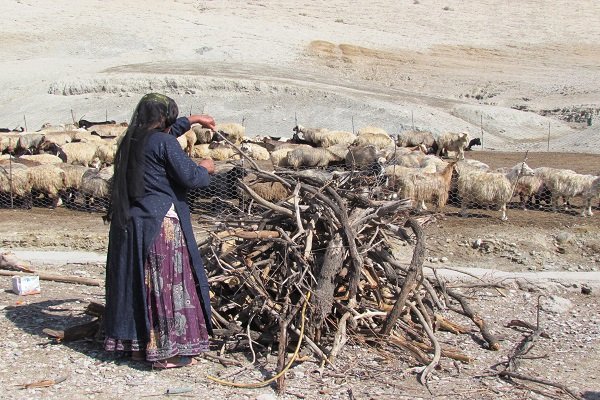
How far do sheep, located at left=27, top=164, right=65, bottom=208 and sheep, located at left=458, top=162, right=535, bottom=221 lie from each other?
7.18 m

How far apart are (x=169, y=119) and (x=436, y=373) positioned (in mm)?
2512

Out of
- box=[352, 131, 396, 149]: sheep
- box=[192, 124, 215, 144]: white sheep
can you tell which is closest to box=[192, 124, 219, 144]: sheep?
box=[192, 124, 215, 144]: white sheep

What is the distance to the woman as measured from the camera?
512 centimetres

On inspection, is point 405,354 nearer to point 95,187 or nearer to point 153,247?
point 153,247

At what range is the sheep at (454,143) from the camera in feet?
72.5

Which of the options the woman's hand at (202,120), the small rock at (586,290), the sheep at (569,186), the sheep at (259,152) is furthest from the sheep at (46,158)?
the woman's hand at (202,120)

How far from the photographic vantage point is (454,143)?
22.4 m

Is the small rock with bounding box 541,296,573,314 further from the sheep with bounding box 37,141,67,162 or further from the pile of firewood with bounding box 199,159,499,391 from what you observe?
the sheep with bounding box 37,141,67,162

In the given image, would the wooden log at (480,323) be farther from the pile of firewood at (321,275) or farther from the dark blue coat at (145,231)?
the dark blue coat at (145,231)

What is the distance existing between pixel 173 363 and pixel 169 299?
46cm

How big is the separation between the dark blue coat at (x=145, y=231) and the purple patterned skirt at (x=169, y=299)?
0.15ft

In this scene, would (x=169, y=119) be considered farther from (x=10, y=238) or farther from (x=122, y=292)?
(x=10, y=238)

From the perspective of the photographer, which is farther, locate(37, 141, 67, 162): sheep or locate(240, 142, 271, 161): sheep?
locate(240, 142, 271, 161): sheep

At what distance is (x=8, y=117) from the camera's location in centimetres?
3152
